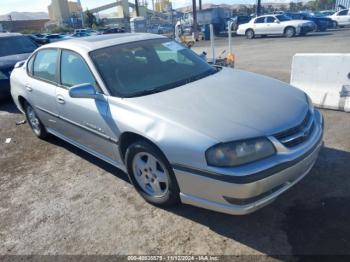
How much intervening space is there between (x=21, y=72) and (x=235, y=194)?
417 cm

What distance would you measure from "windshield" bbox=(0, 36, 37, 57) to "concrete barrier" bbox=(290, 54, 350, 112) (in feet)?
22.1

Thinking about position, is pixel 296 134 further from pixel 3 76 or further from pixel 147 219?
pixel 3 76

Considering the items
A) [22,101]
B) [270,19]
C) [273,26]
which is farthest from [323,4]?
[22,101]

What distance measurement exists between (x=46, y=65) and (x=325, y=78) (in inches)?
174

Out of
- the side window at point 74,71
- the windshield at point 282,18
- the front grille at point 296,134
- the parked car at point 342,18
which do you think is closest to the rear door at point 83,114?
the side window at point 74,71

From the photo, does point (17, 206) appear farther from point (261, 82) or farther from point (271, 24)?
point (271, 24)

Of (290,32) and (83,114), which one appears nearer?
(83,114)

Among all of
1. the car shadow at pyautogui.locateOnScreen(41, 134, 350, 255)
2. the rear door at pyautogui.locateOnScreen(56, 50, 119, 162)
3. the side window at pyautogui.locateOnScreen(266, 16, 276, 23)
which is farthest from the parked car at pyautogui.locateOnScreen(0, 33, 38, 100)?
the side window at pyautogui.locateOnScreen(266, 16, 276, 23)

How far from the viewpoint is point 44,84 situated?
14.4 feet

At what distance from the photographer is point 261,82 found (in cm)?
361

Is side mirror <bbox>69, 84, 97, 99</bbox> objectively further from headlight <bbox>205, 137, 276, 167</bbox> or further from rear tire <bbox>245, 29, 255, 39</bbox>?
rear tire <bbox>245, 29, 255, 39</bbox>

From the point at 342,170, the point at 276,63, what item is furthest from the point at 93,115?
the point at 276,63

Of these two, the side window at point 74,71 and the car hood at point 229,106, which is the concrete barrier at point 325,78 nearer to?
the car hood at point 229,106

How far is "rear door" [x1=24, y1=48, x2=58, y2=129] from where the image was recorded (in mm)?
4234
